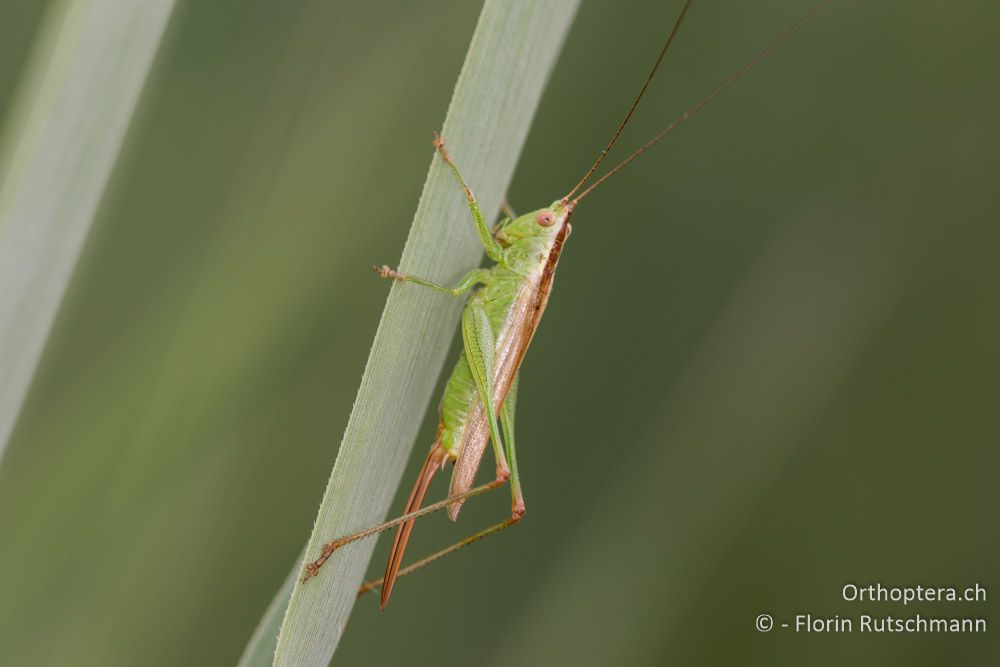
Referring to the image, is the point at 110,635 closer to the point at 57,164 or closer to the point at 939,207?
the point at 57,164

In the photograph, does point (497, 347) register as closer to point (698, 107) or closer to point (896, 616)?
point (698, 107)

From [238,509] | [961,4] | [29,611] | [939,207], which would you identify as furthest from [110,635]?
[961,4]

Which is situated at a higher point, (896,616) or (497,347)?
(497,347)

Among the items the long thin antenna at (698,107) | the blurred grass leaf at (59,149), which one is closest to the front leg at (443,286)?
the long thin antenna at (698,107)

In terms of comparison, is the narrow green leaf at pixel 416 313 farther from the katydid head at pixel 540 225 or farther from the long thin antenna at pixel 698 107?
the katydid head at pixel 540 225

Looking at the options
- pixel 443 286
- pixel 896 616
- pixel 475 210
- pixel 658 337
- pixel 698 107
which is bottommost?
pixel 896 616

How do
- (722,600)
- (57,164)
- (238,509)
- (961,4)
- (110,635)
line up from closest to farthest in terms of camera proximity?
(57,164)
(110,635)
(238,509)
(961,4)
(722,600)

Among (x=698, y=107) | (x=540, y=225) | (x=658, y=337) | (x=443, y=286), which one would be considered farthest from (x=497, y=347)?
(x=698, y=107)
